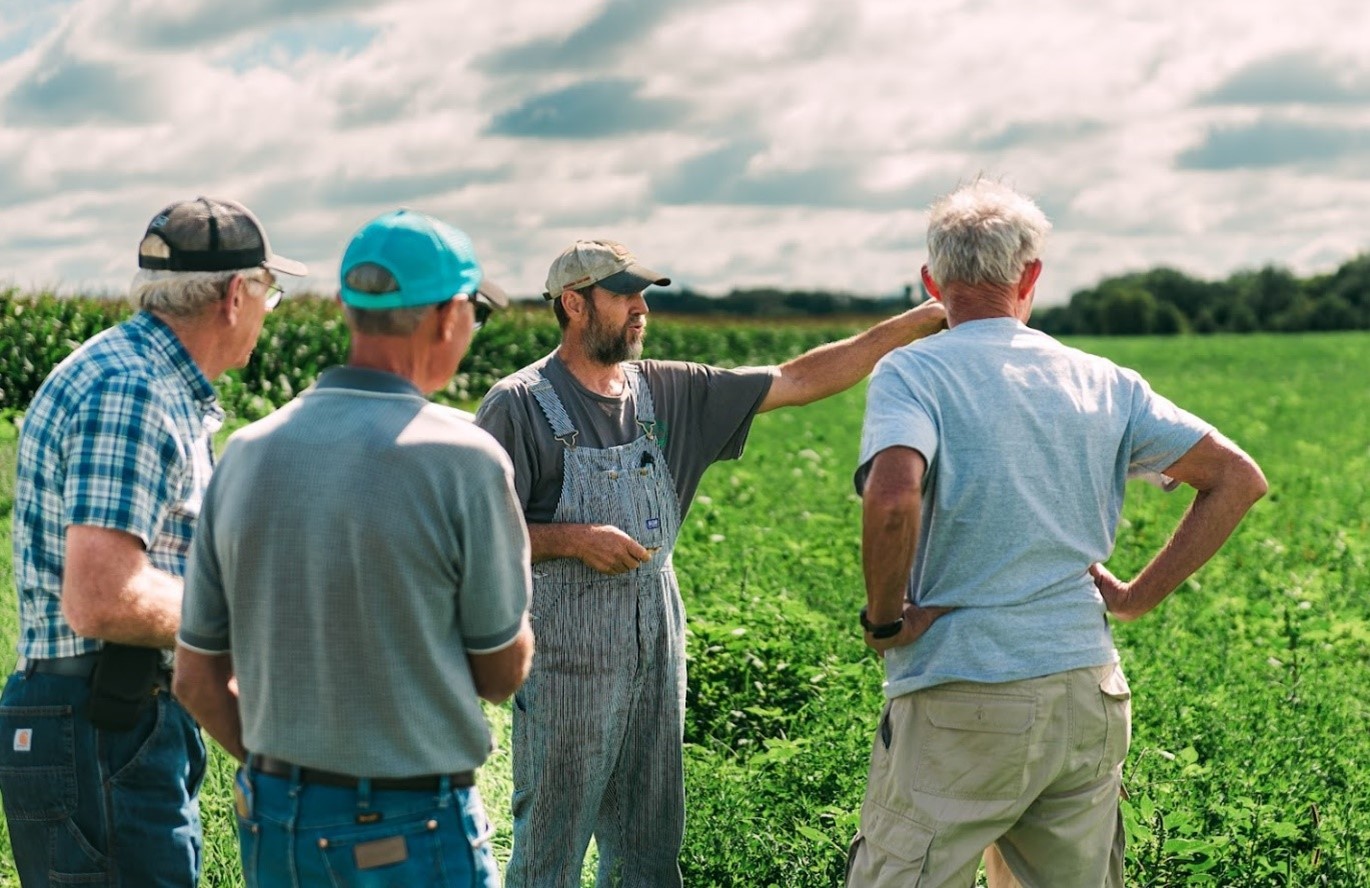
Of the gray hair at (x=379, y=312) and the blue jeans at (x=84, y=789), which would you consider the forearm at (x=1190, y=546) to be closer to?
the gray hair at (x=379, y=312)

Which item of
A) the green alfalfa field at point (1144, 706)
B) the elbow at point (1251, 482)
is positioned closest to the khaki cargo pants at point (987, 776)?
the elbow at point (1251, 482)

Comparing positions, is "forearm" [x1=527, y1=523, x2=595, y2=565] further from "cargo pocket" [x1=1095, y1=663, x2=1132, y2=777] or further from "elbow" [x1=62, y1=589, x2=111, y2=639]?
"cargo pocket" [x1=1095, y1=663, x2=1132, y2=777]

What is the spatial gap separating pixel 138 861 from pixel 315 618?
3.17ft

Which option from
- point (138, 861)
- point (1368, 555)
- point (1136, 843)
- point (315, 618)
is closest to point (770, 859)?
point (1136, 843)

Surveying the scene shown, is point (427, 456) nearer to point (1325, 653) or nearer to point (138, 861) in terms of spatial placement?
point (138, 861)

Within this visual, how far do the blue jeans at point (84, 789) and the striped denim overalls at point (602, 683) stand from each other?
3.80 ft

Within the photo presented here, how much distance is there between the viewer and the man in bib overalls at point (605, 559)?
157 inches

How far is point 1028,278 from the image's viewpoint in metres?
3.44

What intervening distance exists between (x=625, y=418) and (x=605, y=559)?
474 mm

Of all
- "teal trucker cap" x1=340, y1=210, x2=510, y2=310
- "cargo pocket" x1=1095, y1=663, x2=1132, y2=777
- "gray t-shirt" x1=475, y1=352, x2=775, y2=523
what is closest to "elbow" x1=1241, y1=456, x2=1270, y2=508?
"cargo pocket" x1=1095, y1=663, x2=1132, y2=777

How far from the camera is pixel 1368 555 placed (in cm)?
995

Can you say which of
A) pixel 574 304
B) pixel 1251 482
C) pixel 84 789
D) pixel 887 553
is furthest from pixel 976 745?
pixel 84 789

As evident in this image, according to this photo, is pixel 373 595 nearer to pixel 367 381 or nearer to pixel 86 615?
pixel 367 381

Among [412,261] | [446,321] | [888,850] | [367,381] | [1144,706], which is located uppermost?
[412,261]
